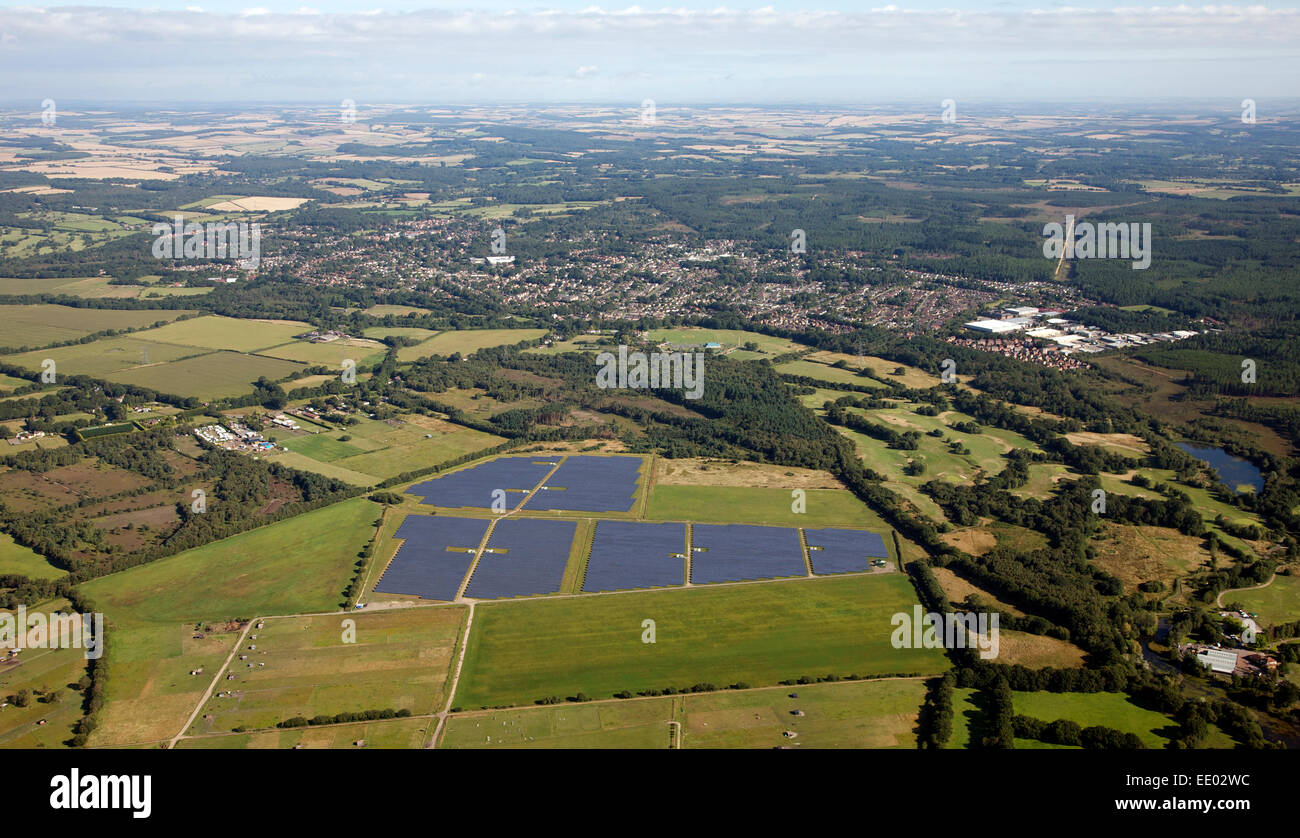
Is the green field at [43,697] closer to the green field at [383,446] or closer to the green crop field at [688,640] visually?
the green crop field at [688,640]

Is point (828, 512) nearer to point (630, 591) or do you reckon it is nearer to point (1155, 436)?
point (630, 591)

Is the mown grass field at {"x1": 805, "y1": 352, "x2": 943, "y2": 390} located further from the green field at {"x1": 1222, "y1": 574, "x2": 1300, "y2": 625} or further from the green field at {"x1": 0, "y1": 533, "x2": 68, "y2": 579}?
the green field at {"x1": 0, "y1": 533, "x2": 68, "y2": 579}

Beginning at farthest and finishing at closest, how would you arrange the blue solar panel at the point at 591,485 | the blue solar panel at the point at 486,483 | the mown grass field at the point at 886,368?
the mown grass field at the point at 886,368
the blue solar panel at the point at 486,483
the blue solar panel at the point at 591,485

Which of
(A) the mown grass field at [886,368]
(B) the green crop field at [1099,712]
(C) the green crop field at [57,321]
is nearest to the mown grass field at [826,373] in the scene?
(A) the mown grass field at [886,368]

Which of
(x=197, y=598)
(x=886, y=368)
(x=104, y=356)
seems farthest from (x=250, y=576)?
(x=886, y=368)

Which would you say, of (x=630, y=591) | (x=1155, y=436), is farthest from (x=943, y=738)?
(x=1155, y=436)

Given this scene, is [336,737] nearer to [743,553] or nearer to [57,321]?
[743,553]
